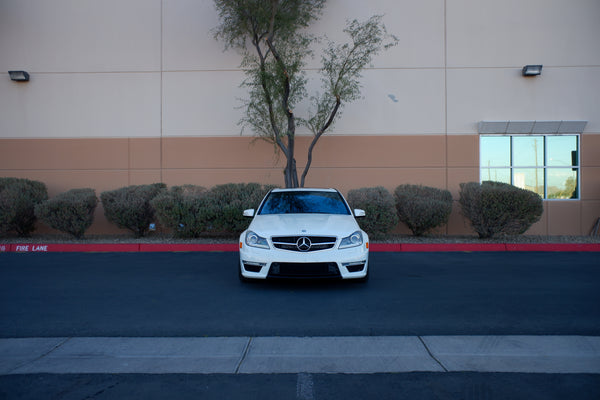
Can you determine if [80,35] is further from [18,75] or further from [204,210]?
[204,210]

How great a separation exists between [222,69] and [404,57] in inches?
215

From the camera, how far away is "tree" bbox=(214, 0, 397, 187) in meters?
11.9

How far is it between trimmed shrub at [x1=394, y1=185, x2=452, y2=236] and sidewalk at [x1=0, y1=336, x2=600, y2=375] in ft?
23.6

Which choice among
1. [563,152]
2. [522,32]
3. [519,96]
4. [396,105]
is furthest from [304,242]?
[522,32]

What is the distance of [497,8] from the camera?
44.7ft

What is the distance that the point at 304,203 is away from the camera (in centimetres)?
793

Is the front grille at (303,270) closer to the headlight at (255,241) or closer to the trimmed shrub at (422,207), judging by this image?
the headlight at (255,241)

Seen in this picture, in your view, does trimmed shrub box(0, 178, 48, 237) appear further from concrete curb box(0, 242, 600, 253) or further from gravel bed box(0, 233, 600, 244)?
concrete curb box(0, 242, 600, 253)

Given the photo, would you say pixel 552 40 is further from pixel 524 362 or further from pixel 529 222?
pixel 524 362

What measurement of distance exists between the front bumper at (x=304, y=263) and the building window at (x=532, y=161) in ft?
28.5

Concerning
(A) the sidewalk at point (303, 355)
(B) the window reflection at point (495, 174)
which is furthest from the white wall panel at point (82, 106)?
(A) the sidewalk at point (303, 355)

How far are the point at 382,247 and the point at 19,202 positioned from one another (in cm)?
943

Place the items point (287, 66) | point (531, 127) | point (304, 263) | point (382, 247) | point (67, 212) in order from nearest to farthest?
point (304, 263) → point (382, 247) → point (67, 212) → point (287, 66) → point (531, 127)

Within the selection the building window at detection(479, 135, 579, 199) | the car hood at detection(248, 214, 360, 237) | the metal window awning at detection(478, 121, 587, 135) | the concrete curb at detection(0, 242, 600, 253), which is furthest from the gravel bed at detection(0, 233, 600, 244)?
the car hood at detection(248, 214, 360, 237)
